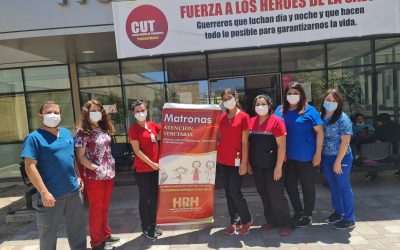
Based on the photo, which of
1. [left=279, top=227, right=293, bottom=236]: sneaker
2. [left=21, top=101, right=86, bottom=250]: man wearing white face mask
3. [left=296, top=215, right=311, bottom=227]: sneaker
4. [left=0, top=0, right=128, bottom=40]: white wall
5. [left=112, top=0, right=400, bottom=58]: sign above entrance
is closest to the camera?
[left=21, top=101, right=86, bottom=250]: man wearing white face mask

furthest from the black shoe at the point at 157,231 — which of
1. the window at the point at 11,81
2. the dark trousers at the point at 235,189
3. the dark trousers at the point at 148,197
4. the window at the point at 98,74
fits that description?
the window at the point at 11,81

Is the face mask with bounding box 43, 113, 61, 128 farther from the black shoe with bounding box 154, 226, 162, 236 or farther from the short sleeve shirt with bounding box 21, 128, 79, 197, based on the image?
the black shoe with bounding box 154, 226, 162, 236

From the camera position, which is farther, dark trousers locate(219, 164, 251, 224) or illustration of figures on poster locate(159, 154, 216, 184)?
illustration of figures on poster locate(159, 154, 216, 184)

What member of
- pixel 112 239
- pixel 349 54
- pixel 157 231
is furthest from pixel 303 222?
pixel 349 54

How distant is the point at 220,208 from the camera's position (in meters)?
5.69

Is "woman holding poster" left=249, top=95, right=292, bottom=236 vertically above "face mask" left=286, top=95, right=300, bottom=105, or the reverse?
"face mask" left=286, top=95, right=300, bottom=105

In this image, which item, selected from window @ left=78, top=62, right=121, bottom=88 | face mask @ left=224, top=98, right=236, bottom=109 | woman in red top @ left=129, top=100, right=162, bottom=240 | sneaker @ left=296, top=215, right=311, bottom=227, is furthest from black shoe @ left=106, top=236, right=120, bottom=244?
window @ left=78, top=62, right=121, bottom=88

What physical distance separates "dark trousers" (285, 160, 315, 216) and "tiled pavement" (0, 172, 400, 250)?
0.30 m

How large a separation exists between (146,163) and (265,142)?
55.9 inches

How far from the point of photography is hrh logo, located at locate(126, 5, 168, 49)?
5.57 meters

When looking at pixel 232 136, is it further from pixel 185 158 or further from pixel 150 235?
pixel 150 235

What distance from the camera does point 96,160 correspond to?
4066 mm

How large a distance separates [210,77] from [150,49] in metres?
3.40

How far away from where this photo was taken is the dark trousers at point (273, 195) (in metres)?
4.43
